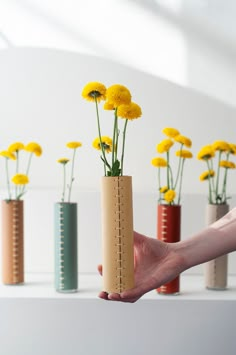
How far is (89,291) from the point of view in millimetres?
1479

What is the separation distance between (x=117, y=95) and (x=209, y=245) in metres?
0.31

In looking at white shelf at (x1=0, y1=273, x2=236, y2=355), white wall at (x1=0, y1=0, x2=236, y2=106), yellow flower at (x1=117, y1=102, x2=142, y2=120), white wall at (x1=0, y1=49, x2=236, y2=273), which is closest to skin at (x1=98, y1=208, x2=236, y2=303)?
yellow flower at (x1=117, y1=102, x2=142, y2=120)

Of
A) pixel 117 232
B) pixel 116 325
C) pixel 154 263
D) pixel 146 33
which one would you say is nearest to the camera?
pixel 117 232

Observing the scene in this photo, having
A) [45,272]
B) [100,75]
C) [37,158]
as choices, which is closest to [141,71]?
[100,75]

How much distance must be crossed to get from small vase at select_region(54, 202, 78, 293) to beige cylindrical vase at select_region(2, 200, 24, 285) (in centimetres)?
13

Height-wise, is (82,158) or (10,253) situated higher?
(82,158)

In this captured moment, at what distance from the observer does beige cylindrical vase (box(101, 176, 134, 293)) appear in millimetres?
885

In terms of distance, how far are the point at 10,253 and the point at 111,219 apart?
0.72 metres

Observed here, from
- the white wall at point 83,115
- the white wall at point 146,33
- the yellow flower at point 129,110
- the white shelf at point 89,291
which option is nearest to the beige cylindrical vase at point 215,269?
the white shelf at point 89,291

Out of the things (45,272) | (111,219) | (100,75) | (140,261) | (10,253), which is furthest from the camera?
(100,75)

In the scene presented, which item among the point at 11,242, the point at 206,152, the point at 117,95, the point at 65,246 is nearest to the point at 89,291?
the point at 65,246

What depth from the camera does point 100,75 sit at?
6.03 feet

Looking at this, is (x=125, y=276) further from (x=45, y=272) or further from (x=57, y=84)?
(x=57, y=84)

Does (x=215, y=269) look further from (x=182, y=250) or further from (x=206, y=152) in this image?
(x=182, y=250)
